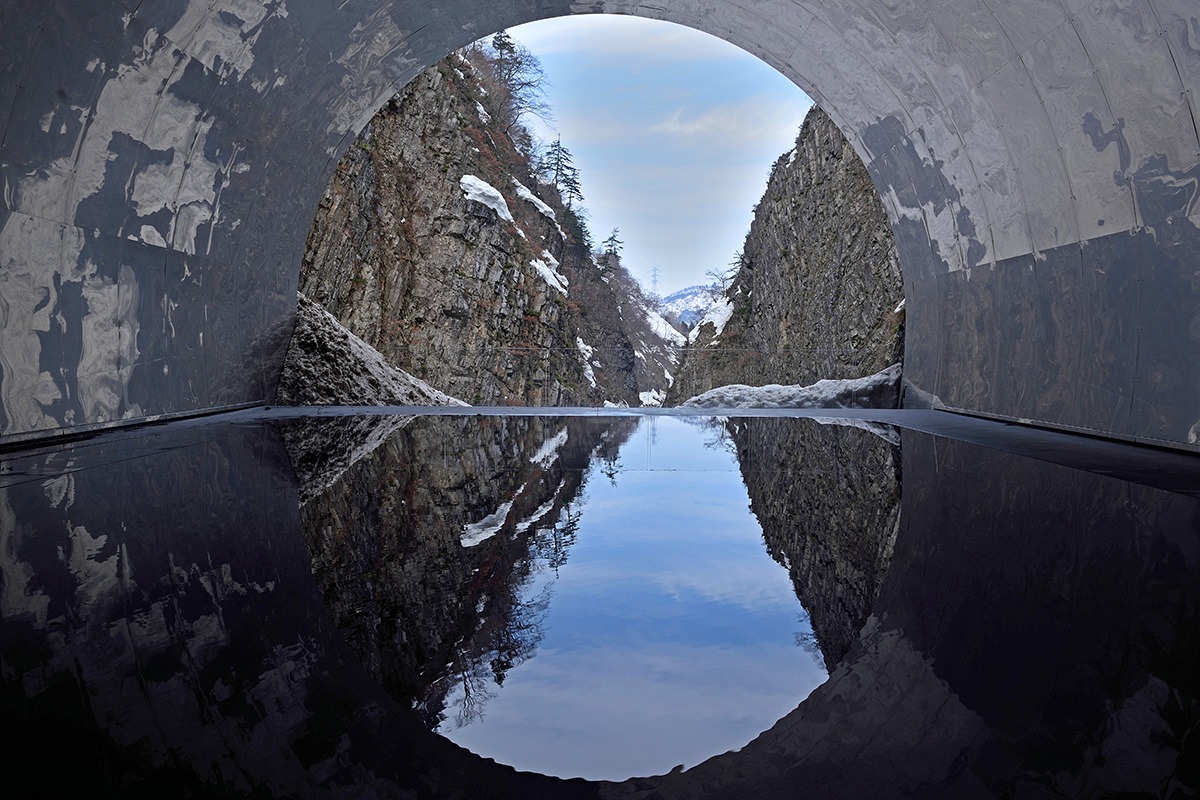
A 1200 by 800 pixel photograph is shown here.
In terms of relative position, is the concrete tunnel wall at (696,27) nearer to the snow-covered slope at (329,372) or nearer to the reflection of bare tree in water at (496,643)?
the snow-covered slope at (329,372)

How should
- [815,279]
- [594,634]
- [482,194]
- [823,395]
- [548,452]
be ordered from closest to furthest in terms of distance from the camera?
[594,634] → [548,452] → [823,395] → [482,194] → [815,279]

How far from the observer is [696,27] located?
870 cm

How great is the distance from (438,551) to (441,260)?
2704 cm

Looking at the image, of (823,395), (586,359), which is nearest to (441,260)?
(586,359)

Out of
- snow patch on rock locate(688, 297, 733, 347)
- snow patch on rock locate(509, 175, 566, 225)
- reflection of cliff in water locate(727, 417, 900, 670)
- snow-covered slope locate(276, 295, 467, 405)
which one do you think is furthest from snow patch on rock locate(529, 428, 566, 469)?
snow patch on rock locate(688, 297, 733, 347)

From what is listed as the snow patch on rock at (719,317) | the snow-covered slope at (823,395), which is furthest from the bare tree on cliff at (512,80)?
the snow-covered slope at (823,395)

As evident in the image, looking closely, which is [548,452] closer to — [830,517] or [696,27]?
[830,517]

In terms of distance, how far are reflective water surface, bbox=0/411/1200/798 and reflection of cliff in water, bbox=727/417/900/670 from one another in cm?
2

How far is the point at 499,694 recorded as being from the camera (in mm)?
1402

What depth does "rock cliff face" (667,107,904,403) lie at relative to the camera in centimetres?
2370

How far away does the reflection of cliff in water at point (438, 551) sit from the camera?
5.13 ft

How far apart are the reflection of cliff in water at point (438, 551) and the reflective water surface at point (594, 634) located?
13mm

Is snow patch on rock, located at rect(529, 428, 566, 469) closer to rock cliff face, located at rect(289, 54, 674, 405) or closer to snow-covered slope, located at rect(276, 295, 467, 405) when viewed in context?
snow-covered slope, located at rect(276, 295, 467, 405)

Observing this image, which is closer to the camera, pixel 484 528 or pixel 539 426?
pixel 484 528
